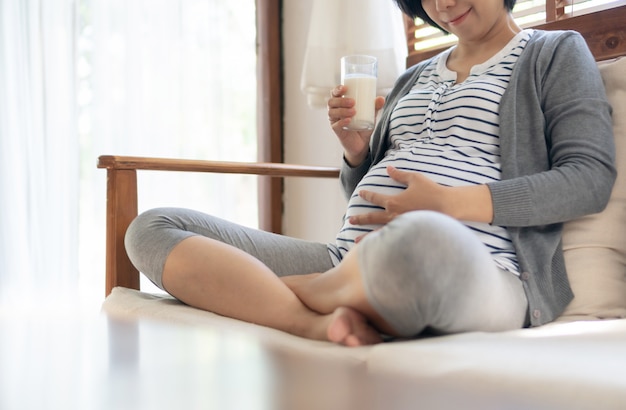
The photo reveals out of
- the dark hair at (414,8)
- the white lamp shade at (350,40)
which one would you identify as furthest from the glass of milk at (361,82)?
the white lamp shade at (350,40)

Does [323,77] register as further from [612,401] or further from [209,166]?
[612,401]

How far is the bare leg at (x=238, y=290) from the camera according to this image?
81cm

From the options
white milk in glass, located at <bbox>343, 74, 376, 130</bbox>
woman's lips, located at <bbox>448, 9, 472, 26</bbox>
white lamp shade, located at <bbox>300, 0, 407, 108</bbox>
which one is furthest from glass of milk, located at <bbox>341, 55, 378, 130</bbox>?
white lamp shade, located at <bbox>300, 0, 407, 108</bbox>

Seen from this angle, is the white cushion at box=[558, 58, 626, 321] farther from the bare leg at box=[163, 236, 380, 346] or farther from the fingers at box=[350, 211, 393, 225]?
the bare leg at box=[163, 236, 380, 346]

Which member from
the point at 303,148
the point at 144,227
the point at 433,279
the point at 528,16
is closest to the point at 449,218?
the point at 433,279

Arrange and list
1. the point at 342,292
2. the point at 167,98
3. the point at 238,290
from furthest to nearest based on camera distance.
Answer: the point at 167,98
the point at 238,290
the point at 342,292

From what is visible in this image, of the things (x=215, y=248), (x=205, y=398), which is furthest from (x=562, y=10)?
(x=205, y=398)

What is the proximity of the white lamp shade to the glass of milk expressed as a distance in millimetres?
777

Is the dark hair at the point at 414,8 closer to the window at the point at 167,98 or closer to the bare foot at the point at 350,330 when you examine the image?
the bare foot at the point at 350,330

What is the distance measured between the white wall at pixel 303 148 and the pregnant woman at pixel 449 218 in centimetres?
106

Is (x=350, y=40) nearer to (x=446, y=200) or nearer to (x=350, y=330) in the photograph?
(x=446, y=200)

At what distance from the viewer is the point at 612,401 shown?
496 millimetres

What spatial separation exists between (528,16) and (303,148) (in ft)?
3.35

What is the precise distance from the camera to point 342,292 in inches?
30.2
